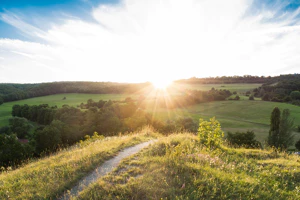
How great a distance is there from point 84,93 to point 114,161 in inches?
5048

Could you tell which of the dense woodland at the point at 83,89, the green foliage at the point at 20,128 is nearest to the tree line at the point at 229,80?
the dense woodland at the point at 83,89

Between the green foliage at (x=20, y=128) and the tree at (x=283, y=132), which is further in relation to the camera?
the green foliage at (x=20, y=128)

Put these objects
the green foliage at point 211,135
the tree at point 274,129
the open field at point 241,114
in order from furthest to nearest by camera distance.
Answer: the open field at point 241,114, the tree at point 274,129, the green foliage at point 211,135

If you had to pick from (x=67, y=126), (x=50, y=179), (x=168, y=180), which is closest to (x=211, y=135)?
(x=168, y=180)

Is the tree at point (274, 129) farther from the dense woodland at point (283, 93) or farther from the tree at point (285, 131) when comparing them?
the dense woodland at point (283, 93)

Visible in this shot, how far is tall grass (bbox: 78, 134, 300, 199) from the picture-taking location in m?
5.27

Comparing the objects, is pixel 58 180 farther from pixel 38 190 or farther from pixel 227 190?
pixel 227 190

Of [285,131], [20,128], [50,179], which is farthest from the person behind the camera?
[20,128]

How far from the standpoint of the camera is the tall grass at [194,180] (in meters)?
5.27

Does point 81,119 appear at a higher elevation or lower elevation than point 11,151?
lower

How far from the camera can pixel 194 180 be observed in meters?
5.77

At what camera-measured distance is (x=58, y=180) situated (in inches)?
262

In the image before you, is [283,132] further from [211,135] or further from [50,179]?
[50,179]

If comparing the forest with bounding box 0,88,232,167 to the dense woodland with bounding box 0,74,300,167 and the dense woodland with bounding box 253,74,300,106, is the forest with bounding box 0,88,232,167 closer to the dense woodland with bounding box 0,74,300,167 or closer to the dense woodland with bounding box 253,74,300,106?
the dense woodland with bounding box 0,74,300,167
